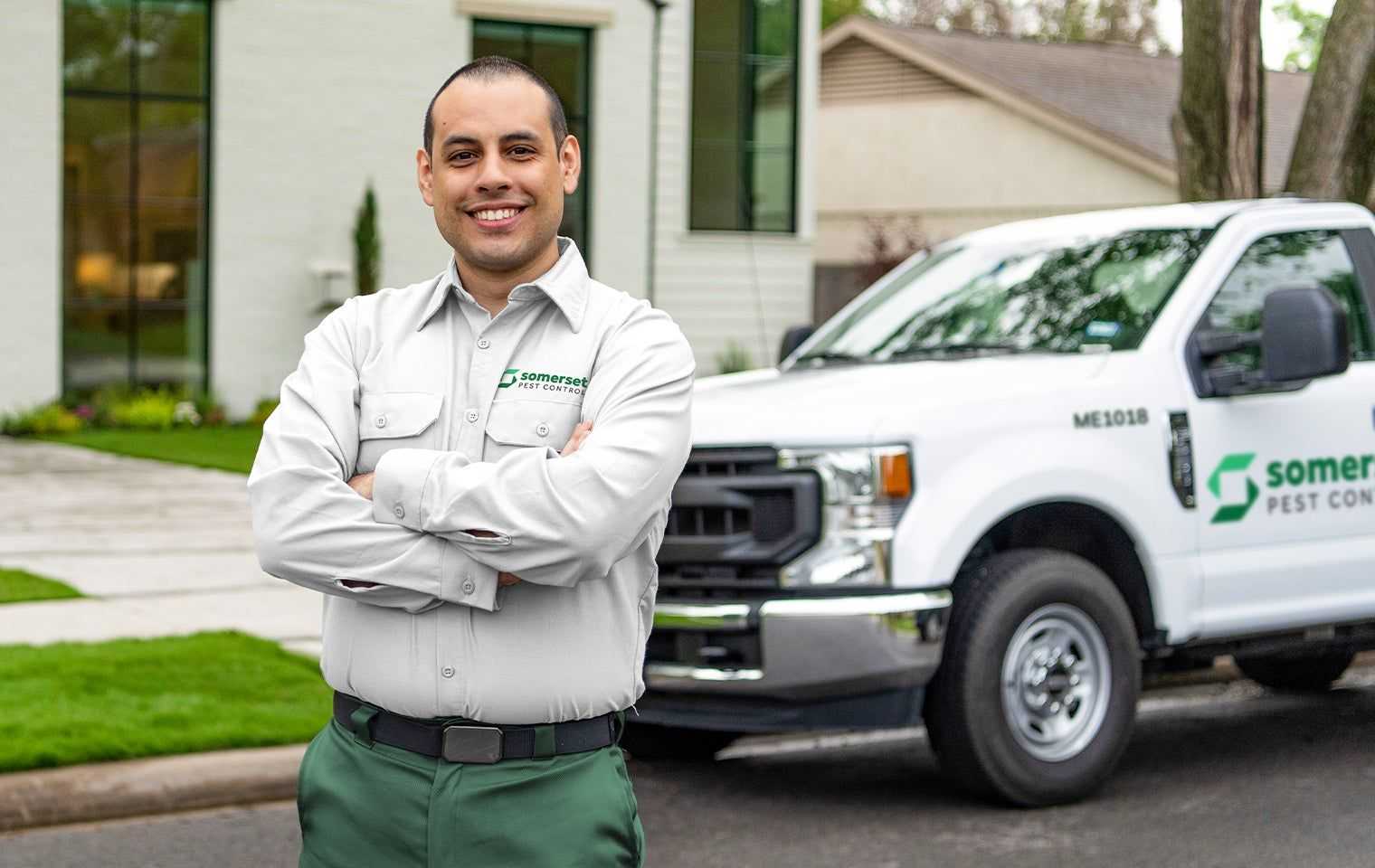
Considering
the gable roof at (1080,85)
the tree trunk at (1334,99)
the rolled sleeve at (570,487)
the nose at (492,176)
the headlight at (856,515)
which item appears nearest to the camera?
the rolled sleeve at (570,487)

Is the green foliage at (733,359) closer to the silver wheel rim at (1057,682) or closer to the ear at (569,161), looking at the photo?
the silver wheel rim at (1057,682)

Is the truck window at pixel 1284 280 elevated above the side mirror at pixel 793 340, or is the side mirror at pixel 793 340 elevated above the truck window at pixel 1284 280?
the truck window at pixel 1284 280

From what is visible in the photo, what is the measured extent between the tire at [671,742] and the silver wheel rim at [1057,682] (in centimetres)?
137

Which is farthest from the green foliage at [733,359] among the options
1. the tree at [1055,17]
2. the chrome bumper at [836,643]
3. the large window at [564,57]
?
the tree at [1055,17]

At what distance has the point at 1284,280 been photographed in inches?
290

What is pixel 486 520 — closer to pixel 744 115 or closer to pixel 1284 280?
pixel 1284 280

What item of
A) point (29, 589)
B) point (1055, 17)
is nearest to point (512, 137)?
point (29, 589)

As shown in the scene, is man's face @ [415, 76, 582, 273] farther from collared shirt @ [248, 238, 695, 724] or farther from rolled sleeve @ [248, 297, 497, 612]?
rolled sleeve @ [248, 297, 497, 612]

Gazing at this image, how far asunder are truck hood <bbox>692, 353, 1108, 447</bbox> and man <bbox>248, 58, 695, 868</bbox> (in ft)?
9.56

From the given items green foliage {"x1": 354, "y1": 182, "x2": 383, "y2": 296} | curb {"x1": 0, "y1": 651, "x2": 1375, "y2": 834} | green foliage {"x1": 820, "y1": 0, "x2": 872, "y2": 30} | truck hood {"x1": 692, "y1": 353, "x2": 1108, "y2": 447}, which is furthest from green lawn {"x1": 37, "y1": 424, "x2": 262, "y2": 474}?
green foliage {"x1": 820, "y1": 0, "x2": 872, "y2": 30}

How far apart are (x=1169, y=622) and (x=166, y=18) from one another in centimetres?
1666

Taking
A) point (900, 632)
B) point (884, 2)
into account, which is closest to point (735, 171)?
point (900, 632)

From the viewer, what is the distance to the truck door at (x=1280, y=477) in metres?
6.86

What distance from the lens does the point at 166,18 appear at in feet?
68.8
